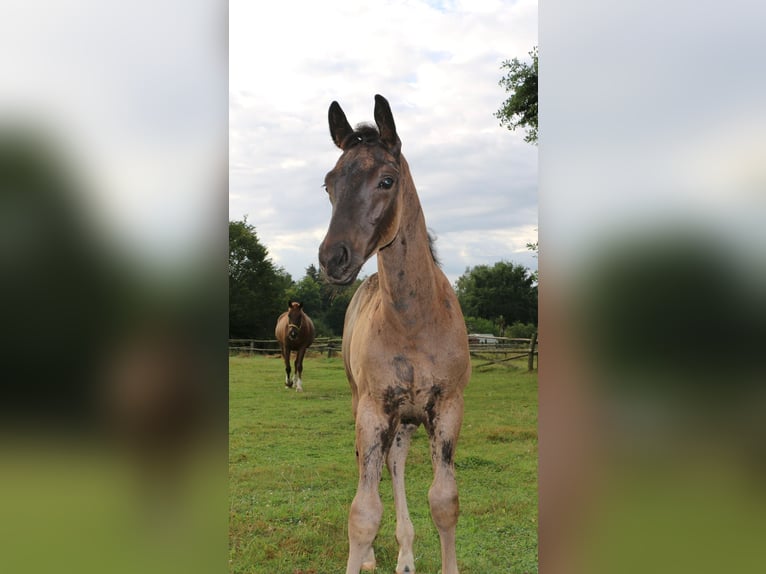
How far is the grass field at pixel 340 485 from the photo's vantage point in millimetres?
4004

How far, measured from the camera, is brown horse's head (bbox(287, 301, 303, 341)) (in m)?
11.3

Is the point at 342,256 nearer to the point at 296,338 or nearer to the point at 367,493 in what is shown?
the point at 367,493

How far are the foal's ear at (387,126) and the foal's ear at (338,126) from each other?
0.18 metres

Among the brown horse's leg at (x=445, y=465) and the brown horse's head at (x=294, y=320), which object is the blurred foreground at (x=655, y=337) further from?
the brown horse's head at (x=294, y=320)

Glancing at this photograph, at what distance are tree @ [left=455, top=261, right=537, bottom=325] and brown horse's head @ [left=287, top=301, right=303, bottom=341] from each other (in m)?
4.00

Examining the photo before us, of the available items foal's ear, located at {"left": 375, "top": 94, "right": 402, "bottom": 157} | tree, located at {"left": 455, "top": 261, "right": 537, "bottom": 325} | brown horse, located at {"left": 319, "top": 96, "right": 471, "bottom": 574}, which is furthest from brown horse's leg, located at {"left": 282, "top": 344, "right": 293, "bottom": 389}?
foal's ear, located at {"left": 375, "top": 94, "right": 402, "bottom": 157}

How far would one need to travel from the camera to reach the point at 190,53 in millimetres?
1630

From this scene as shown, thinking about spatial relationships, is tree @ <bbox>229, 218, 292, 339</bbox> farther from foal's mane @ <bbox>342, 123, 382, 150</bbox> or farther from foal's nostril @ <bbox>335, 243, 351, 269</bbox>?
foal's nostril @ <bbox>335, 243, 351, 269</bbox>

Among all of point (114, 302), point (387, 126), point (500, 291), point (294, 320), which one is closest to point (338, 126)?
point (387, 126)

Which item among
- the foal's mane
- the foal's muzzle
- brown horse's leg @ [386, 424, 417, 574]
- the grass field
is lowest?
the grass field

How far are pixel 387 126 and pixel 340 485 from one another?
4432 mm

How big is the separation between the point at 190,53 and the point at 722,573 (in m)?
2.22

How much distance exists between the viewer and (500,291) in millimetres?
9555

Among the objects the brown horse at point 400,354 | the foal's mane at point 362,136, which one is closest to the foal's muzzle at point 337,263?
the brown horse at point 400,354
